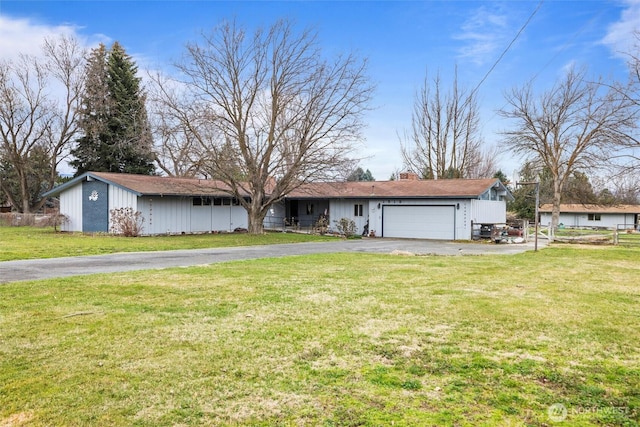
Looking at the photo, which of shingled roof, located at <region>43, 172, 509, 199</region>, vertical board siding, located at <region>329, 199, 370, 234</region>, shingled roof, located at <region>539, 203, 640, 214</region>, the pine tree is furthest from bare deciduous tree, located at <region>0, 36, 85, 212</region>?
shingled roof, located at <region>539, 203, 640, 214</region>

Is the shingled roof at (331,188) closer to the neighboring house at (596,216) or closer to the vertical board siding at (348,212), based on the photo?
the vertical board siding at (348,212)

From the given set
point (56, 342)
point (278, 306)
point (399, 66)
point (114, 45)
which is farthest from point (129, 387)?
point (114, 45)

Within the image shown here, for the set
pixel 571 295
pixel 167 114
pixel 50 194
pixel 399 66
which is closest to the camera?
pixel 571 295

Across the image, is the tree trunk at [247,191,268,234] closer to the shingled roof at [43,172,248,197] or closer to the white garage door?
the shingled roof at [43,172,248,197]

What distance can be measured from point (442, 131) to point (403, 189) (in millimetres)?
14545

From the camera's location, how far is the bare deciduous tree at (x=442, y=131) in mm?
37312

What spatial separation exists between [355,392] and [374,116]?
71.6 ft

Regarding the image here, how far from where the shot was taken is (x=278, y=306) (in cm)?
657

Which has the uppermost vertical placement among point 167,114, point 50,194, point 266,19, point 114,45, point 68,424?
point 114,45

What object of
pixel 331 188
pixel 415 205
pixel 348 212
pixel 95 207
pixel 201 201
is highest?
pixel 331 188

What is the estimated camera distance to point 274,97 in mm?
24047

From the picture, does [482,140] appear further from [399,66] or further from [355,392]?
[355,392]

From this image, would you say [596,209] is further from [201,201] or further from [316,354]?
[316,354]

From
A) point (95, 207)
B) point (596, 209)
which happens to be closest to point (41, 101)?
point (95, 207)
